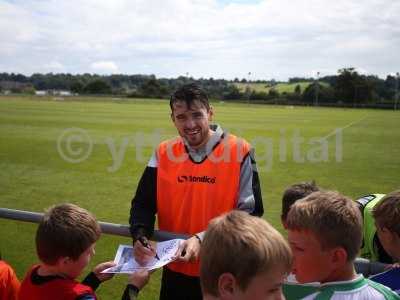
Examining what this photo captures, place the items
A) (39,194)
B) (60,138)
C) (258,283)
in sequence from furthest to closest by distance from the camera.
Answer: (60,138) → (39,194) → (258,283)

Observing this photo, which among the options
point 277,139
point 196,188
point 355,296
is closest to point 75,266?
point 196,188

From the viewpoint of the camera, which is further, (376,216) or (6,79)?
(6,79)

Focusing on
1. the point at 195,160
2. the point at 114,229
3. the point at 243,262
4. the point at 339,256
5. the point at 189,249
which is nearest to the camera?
the point at 243,262

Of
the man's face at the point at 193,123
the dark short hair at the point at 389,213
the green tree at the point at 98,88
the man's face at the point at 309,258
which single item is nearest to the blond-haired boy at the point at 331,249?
the man's face at the point at 309,258

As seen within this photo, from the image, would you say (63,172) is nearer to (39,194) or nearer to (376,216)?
(39,194)

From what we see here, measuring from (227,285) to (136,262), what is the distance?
1.25m

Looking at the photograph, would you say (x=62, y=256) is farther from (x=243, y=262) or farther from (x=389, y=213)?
(x=389, y=213)

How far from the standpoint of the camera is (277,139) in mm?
22750

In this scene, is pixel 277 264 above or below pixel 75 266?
above

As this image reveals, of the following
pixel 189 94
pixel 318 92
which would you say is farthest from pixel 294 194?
pixel 318 92

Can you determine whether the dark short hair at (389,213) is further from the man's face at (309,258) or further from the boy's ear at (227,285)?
the boy's ear at (227,285)

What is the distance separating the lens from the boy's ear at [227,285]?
1.61 meters

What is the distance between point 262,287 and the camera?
1.64 metres

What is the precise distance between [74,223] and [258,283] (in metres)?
1.15
